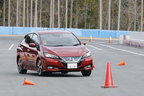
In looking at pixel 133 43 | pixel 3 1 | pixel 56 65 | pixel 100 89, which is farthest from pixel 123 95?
pixel 3 1

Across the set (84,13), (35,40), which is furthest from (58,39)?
(84,13)

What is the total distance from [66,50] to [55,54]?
0.37m

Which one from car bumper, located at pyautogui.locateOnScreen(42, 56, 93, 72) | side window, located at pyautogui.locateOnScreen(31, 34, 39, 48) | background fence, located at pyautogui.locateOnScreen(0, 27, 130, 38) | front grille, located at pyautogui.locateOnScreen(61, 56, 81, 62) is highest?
side window, located at pyautogui.locateOnScreen(31, 34, 39, 48)

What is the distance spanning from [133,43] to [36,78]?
3114cm

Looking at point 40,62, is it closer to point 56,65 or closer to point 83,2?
point 56,65

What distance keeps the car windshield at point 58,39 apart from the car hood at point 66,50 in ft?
1.42

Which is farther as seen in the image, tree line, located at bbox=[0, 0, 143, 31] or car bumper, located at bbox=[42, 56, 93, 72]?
tree line, located at bbox=[0, 0, 143, 31]

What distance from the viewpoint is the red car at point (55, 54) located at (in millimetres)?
15914

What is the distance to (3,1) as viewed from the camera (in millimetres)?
150000

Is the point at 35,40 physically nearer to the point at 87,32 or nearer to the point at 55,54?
the point at 55,54

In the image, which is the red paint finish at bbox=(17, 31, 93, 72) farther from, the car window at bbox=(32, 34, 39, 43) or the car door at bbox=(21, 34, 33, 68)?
the car door at bbox=(21, 34, 33, 68)

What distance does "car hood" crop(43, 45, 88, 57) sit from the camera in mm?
15945

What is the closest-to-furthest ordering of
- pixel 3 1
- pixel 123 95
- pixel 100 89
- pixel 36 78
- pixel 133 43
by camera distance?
pixel 123 95 → pixel 100 89 → pixel 36 78 → pixel 133 43 → pixel 3 1

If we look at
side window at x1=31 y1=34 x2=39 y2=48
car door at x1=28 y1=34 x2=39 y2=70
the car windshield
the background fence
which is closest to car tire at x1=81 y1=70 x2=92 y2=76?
the car windshield
